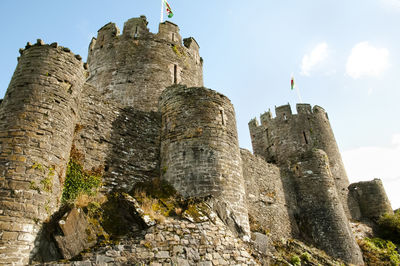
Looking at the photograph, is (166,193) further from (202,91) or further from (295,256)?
(295,256)

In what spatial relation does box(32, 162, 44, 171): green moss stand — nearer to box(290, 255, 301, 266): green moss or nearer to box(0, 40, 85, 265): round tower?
box(0, 40, 85, 265): round tower

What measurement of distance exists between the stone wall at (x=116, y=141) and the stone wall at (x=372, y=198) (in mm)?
16423

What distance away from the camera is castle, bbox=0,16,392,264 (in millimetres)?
7176

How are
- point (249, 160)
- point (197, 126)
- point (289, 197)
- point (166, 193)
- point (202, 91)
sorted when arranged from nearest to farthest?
1. point (166, 193)
2. point (197, 126)
3. point (202, 91)
4. point (249, 160)
5. point (289, 197)

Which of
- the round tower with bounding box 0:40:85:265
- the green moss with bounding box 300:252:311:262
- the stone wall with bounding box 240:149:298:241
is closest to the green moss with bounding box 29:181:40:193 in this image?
the round tower with bounding box 0:40:85:265

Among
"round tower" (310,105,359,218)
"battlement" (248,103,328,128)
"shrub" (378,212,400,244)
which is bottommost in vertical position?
"shrub" (378,212,400,244)

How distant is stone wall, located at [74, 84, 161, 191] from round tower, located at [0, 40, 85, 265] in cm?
83

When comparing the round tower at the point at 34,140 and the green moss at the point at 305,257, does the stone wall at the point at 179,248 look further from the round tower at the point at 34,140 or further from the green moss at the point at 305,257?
the green moss at the point at 305,257

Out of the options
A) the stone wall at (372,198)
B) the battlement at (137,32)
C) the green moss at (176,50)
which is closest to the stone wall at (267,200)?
the green moss at (176,50)

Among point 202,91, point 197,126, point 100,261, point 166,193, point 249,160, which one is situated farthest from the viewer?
point 249,160

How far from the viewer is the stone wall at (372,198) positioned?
66.3 ft

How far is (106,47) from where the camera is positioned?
16.3 m

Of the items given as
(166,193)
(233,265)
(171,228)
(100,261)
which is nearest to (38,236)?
(100,261)

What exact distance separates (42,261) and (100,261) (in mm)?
1268
